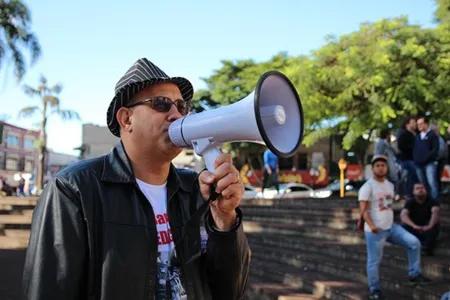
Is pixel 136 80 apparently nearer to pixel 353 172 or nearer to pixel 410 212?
pixel 410 212

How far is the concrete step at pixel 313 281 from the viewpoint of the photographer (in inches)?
219

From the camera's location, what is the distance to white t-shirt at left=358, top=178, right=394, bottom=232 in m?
5.04

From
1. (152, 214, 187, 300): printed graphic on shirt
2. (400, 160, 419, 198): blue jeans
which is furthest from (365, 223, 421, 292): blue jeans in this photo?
(152, 214, 187, 300): printed graphic on shirt

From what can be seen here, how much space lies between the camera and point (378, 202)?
5.10m

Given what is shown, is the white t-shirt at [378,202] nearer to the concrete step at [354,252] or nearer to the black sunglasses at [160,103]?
the concrete step at [354,252]

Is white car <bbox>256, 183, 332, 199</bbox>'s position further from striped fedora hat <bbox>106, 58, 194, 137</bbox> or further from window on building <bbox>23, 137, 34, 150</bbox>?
window on building <bbox>23, 137, 34, 150</bbox>

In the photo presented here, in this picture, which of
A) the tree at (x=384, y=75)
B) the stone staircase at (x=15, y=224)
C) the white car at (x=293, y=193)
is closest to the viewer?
the stone staircase at (x=15, y=224)

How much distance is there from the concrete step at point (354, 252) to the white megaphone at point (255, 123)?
4.64 metres

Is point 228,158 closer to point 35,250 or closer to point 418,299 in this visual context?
point 35,250

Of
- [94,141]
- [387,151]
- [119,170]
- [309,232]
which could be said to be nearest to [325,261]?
[309,232]

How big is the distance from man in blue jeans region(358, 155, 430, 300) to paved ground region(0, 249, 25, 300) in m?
3.87

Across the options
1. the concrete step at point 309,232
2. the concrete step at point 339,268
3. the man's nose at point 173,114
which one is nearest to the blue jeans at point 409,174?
the concrete step at point 309,232

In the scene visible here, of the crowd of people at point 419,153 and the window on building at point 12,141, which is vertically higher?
the window on building at point 12,141

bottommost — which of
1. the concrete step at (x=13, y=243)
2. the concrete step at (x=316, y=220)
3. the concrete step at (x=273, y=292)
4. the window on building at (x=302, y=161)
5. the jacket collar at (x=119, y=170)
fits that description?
the concrete step at (x=273, y=292)
